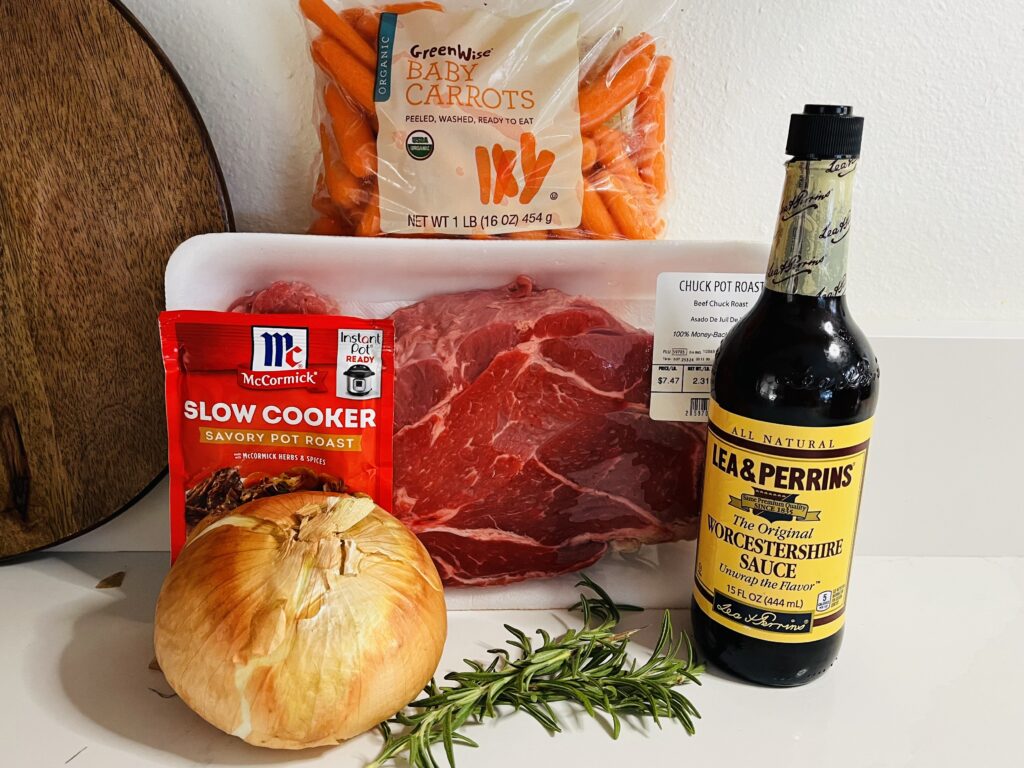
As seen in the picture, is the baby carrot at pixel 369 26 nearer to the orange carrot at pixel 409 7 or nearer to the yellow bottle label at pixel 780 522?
the orange carrot at pixel 409 7

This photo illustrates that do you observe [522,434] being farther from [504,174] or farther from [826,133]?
[826,133]

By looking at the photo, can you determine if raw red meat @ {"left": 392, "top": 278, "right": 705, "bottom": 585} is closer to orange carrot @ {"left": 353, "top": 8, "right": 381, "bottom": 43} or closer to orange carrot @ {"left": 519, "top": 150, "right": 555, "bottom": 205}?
orange carrot @ {"left": 519, "top": 150, "right": 555, "bottom": 205}

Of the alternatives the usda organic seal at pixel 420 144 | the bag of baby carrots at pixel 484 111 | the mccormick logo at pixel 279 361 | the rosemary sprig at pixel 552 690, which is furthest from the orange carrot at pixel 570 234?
the rosemary sprig at pixel 552 690

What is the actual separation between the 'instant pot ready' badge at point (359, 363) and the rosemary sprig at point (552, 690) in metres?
0.26

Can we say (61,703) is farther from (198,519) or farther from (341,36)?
(341,36)

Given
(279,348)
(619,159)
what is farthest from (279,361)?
(619,159)

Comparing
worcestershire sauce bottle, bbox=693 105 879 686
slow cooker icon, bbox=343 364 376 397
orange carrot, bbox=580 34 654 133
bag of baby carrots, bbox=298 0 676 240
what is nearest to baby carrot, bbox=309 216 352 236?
bag of baby carrots, bbox=298 0 676 240

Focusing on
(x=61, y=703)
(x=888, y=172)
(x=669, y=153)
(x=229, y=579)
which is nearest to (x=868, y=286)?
(x=888, y=172)

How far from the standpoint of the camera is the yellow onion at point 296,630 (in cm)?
59

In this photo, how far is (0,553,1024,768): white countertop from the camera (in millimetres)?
640

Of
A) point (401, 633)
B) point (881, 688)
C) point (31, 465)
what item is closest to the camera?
point (401, 633)

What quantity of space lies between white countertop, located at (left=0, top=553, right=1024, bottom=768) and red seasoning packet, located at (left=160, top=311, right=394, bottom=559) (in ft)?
0.46

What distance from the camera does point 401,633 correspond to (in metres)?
0.62

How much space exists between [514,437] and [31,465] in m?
0.50
